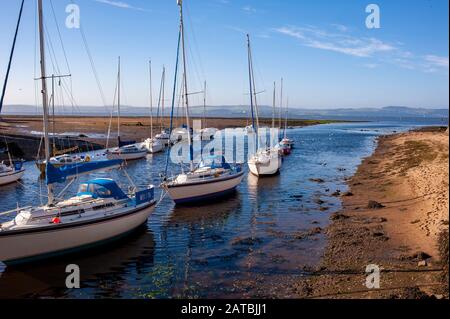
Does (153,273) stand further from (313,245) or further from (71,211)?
(313,245)

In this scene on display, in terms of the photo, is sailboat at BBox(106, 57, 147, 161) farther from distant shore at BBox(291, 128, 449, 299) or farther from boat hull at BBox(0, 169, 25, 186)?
distant shore at BBox(291, 128, 449, 299)

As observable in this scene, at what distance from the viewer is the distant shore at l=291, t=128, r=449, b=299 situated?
14.0m

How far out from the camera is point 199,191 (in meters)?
28.6

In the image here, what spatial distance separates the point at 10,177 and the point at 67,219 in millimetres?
22139

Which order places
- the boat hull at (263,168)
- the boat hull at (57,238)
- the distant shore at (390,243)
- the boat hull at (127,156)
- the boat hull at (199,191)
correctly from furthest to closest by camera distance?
1. the boat hull at (127,156)
2. the boat hull at (263,168)
3. the boat hull at (199,191)
4. the boat hull at (57,238)
5. the distant shore at (390,243)

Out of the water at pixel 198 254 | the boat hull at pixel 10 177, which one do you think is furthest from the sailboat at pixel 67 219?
the boat hull at pixel 10 177

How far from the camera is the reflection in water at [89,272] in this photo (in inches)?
595

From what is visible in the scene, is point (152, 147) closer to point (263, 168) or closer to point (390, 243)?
point (263, 168)

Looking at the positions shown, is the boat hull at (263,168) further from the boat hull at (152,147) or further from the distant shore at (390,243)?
the boat hull at (152,147)

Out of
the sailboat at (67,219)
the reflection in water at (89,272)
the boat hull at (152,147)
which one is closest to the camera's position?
the reflection in water at (89,272)

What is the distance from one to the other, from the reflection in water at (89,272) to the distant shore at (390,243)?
7.31 meters

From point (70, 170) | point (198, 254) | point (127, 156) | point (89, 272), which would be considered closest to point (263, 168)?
point (127, 156)

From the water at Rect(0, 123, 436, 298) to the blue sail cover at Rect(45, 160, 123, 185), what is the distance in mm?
3821

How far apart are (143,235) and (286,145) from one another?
48025 mm
